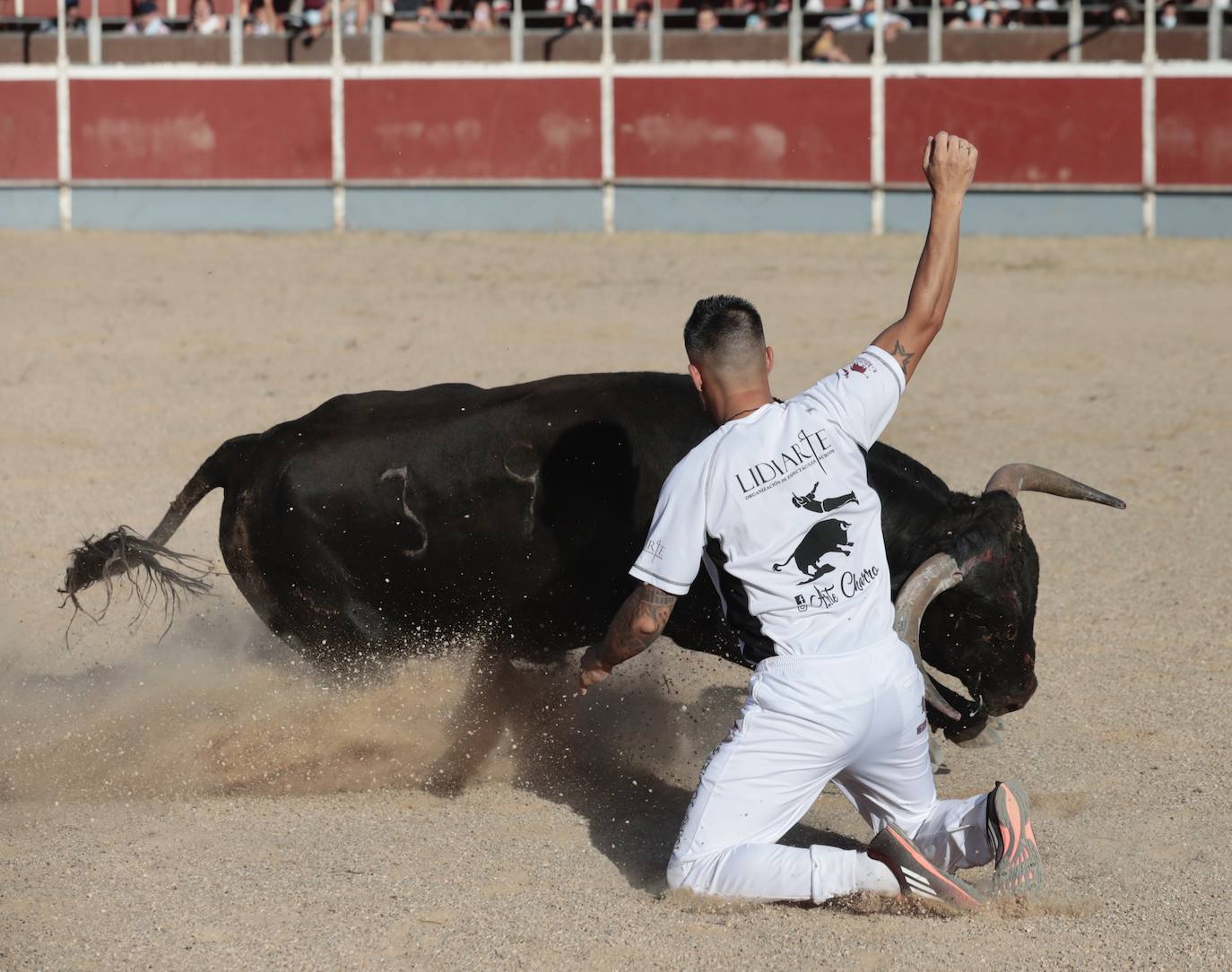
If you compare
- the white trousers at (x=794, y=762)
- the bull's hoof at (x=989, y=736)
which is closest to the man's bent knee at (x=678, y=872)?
the white trousers at (x=794, y=762)

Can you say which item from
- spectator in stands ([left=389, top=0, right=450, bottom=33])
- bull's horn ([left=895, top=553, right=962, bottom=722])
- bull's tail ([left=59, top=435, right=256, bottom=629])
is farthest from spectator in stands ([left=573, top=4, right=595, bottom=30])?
bull's horn ([left=895, top=553, right=962, bottom=722])

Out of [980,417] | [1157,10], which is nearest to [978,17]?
[1157,10]

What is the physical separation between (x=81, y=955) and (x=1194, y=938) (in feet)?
6.49

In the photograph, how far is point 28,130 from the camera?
1453 centimetres

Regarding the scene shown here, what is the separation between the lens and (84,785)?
3725mm

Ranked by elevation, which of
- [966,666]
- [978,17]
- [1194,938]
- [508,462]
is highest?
[978,17]

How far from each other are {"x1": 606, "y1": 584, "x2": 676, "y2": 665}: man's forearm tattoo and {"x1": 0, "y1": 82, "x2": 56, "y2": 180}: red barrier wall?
12852 millimetres

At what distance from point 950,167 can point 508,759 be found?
175 cm

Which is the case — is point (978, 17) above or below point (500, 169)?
above

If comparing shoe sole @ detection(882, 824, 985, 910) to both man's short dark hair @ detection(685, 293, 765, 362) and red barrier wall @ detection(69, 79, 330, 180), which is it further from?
red barrier wall @ detection(69, 79, 330, 180)

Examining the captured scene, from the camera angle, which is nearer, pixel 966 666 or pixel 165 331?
pixel 966 666

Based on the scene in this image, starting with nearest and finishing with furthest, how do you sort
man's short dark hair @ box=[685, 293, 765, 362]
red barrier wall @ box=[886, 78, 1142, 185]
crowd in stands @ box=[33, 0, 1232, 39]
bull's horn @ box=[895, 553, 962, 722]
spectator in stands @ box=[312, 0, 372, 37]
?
man's short dark hair @ box=[685, 293, 765, 362] → bull's horn @ box=[895, 553, 962, 722] → red barrier wall @ box=[886, 78, 1142, 185] → crowd in stands @ box=[33, 0, 1232, 39] → spectator in stands @ box=[312, 0, 372, 37]

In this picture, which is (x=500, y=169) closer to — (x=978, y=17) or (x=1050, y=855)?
(x=978, y=17)

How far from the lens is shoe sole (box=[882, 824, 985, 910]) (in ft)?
9.64
